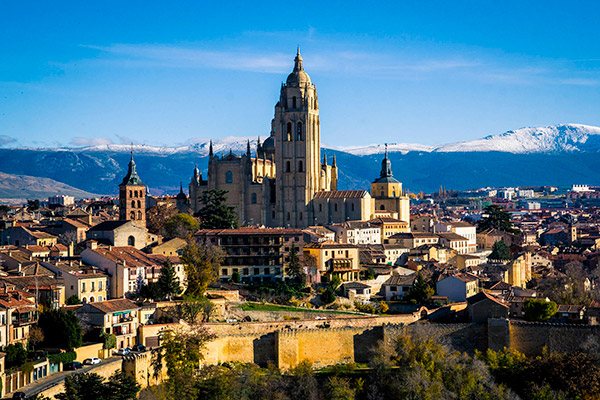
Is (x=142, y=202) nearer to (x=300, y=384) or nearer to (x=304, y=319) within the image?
(x=304, y=319)

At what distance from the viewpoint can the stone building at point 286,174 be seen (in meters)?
96.2

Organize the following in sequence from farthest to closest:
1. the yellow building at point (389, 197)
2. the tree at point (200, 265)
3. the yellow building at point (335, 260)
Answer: the yellow building at point (389, 197), the yellow building at point (335, 260), the tree at point (200, 265)

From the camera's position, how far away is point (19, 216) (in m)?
89.4

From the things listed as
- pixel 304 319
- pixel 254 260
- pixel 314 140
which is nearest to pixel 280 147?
pixel 314 140

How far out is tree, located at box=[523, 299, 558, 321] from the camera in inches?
2156

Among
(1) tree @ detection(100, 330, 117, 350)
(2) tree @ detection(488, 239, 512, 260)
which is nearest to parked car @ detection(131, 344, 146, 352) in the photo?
(1) tree @ detection(100, 330, 117, 350)

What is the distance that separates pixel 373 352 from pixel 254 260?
1561cm

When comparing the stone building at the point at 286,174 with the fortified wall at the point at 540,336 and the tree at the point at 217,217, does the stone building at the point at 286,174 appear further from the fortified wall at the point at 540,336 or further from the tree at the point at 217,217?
the fortified wall at the point at 540,336

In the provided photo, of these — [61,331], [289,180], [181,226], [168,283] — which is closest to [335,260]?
[181,226]

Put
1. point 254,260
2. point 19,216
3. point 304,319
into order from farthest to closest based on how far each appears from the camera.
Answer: point 19,216, point 254,260, point 304,319

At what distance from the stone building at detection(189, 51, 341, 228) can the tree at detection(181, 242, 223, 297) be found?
3338 cm

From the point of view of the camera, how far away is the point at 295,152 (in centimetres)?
9669

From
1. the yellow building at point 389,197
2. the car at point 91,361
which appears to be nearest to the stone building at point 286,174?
the yellow building at point 389,197

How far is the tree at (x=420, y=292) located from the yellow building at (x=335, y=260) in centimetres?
564
